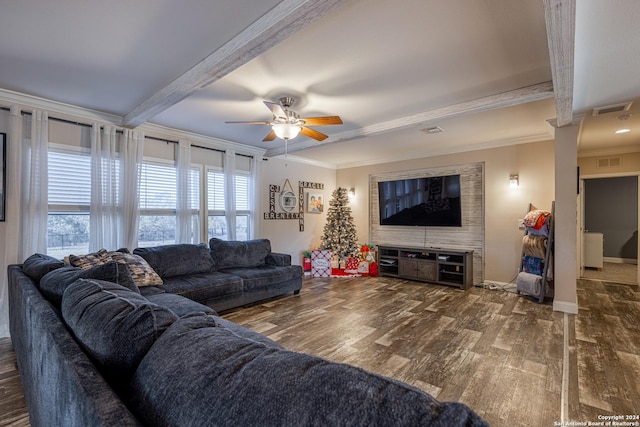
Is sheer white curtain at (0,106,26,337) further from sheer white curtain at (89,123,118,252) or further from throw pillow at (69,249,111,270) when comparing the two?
throw pillow at (69,249,111,270)

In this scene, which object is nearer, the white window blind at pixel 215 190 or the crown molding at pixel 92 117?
the crown molding at pixel 92 117

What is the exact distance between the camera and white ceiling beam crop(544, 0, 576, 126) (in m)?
1.58

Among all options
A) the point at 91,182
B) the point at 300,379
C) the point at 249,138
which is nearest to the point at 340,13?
the point at 300,379

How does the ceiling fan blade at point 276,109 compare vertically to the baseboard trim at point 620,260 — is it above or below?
above

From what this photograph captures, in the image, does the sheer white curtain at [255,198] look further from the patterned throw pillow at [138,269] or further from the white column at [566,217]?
the white column at [566,217]

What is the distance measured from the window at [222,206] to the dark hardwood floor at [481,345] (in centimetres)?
157

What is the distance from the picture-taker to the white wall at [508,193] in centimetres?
455

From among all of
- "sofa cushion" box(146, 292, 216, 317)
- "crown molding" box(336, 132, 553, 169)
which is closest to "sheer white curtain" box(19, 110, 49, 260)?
"sofa cushion" box(146, 292, 216, 317)

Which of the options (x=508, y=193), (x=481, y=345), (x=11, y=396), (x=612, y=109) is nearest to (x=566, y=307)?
(x=481, y=345)

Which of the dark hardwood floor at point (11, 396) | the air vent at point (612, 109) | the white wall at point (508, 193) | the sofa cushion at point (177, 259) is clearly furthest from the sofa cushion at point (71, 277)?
the white wall at point (508, 193)

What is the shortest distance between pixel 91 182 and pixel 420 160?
534cm

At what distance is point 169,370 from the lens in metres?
0.72

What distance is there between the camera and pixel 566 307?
12.0 ft

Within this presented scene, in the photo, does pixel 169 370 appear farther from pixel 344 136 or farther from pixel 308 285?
pixel 308 285
